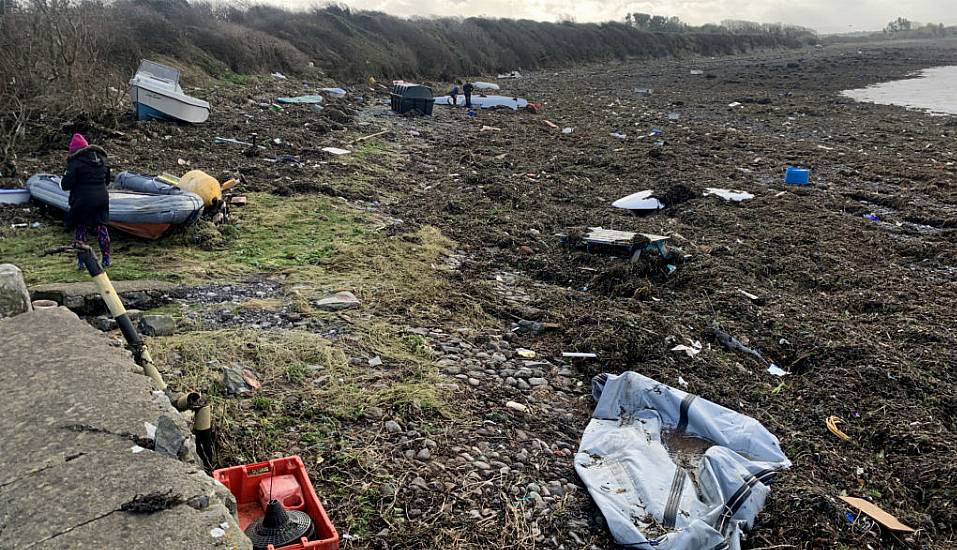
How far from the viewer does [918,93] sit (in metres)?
24.8

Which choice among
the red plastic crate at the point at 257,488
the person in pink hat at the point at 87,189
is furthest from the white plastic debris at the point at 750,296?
the person in pink hat at the point at 87,189

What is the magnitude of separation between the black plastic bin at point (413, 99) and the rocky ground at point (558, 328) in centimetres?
503

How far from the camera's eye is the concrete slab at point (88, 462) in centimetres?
200

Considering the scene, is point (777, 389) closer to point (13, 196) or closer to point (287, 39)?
point (13, 196)

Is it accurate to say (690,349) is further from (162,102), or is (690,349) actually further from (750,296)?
(162,102)

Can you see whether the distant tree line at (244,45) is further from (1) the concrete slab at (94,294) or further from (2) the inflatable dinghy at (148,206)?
(1) the concrete slab at (94,294)

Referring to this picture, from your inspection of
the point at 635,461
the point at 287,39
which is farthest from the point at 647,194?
the point at 287,39

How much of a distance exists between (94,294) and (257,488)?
2918mm

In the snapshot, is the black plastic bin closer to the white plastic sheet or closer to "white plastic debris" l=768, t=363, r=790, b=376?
"white plastic debris" l=768, t=363, r=790, b=376

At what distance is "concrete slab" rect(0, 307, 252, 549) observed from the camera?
2.00 m

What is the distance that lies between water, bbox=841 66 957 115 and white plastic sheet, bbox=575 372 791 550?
2029cm

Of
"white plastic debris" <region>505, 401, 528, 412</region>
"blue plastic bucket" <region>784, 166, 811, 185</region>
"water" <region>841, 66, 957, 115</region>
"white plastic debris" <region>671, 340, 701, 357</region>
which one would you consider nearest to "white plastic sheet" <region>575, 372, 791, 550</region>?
"white plastic debris" <region>505, 401, 528, 412</region>

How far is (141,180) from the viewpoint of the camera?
22.6 feet

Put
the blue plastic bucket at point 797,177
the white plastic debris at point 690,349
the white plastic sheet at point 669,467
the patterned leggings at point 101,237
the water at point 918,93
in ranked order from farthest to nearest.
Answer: the water at point 918,93
the blue plastic bucket at point 797,177
the patterned leggings at point 101,237
the white plastic debris at point 690,349
the white plastic sheet at point 669,467
